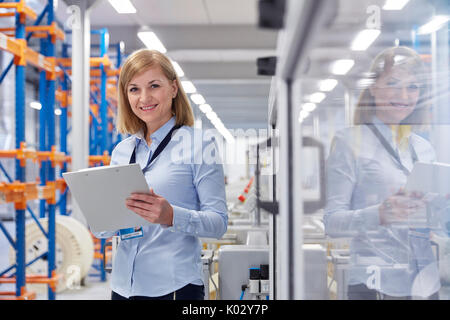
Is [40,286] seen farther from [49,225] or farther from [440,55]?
[440,55]

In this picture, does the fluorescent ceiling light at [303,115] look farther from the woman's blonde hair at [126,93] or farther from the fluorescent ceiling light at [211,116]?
the fluorescent ceiling light at [211,116]

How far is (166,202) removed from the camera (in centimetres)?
118

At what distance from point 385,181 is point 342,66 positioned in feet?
1.30

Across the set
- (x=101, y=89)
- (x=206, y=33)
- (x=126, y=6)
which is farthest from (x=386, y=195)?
(x=101, y=89)

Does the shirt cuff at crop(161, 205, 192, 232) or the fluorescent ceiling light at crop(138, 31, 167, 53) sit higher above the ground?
the fluorescent ceiling light at crop(138, 31, 167, 53)

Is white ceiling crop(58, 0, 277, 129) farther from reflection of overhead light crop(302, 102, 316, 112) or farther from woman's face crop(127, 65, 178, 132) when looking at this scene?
reflection of overhead light crop(302, 102, 316, 112)

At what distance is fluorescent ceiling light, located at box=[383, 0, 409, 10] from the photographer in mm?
2421

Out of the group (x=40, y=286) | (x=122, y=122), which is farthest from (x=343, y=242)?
(x=40, y=286)

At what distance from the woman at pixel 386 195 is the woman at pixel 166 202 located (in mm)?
387

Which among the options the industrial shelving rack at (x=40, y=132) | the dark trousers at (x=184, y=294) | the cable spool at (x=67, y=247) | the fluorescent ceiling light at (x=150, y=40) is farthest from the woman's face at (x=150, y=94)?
the cable spool at (x=67, y=247)

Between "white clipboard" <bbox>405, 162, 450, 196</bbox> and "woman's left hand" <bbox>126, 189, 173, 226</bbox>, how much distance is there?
1.93 ft

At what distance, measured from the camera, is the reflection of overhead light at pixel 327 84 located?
2.28ft

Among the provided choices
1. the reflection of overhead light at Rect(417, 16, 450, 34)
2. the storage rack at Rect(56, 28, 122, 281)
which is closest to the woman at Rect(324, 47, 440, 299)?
the reflection of overhead light at Rect(417, 16, 450, 34)
